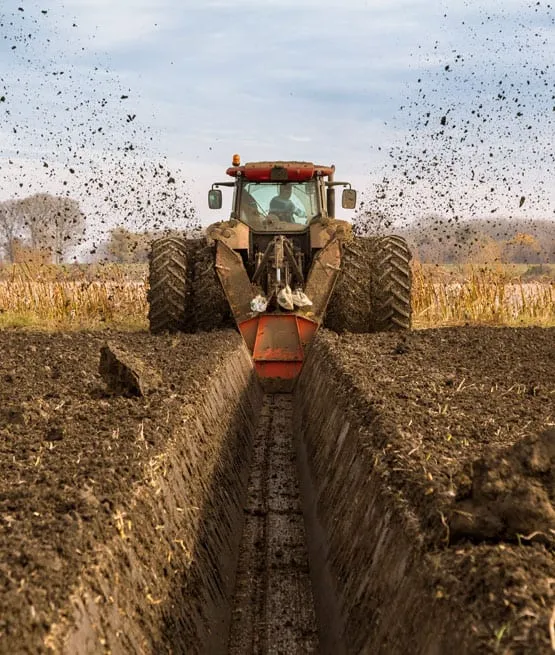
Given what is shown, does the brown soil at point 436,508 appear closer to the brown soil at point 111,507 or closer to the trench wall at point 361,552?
the trench wall at point 361,552

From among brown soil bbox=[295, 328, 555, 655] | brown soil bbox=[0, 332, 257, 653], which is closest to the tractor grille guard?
brown soil bbox=[0, 332, 257, 653]

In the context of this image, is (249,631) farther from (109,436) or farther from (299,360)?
(299,360)

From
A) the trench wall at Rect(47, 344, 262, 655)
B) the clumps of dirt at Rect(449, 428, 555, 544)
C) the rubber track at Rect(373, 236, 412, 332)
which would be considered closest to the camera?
the trench wall at Rect(47, 344, 262, 655)

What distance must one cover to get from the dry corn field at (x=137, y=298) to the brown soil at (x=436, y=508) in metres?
9.39

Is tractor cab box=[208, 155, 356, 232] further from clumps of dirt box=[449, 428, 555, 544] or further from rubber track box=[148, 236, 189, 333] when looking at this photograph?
clumps of dirt box=[449, 428, 555, 544]

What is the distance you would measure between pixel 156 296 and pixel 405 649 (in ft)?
27.9

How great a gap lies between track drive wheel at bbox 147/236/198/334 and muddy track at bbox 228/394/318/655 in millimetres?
4016

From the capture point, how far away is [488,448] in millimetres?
3947

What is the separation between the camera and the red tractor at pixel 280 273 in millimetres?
9438

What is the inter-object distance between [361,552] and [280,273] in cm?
620

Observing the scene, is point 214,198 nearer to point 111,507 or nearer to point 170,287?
point 170,287

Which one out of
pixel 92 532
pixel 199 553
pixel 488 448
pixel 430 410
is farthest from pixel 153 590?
pixel 430 410

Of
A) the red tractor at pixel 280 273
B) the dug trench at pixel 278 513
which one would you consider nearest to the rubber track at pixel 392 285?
the red tractor at pixel 280 273

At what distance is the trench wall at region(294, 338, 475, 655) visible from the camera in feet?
8.96
